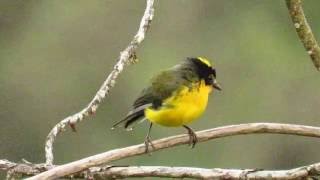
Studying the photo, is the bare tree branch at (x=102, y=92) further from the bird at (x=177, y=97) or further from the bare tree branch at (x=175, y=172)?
the bird at (x=177, y=97)

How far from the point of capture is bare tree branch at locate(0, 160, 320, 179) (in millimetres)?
3266

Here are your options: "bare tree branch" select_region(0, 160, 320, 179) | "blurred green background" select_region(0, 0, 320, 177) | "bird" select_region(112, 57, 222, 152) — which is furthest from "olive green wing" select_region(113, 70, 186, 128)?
"blurred green background" select_region(0, 0, 320, 177)

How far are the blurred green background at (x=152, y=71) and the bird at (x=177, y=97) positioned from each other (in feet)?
26.4

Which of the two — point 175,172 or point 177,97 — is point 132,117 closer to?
point 177,97

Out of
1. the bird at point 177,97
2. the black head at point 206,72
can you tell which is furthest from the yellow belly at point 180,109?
the black head at point 206,72

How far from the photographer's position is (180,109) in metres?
4.15

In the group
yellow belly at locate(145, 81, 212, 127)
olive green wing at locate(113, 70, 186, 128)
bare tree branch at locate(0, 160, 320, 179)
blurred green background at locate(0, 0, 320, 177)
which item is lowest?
bare tree branch at locate(0, 160, 320, 179)

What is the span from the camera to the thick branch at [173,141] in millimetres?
3303

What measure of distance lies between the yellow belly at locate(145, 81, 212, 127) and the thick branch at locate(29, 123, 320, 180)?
1.54 feet

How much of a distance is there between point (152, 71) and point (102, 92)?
34.2 feet

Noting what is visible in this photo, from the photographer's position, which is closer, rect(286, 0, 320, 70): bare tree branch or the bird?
rect(286, 0, 320, 70): bare tree branch

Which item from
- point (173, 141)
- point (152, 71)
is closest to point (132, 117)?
point (173, 141)

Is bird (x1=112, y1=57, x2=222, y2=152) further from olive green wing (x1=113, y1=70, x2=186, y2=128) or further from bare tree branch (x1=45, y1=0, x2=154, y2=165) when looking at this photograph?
bare tree branch (x1=45, y1=0, x2=154, y2=165)

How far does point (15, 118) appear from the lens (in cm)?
1462
